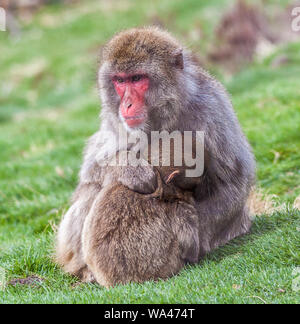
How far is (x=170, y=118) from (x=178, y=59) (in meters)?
0.50

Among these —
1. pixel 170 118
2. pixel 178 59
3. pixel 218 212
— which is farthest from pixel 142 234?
pixel 178 59

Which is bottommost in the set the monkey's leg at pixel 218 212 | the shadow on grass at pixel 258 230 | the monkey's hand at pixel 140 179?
the shadow on grass at pixel 258 230

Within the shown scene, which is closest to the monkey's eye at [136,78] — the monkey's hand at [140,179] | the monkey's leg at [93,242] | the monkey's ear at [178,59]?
the monkey's ear at [178,59]

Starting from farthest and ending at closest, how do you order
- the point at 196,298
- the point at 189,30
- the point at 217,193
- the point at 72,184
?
the point at 189,30
the point at 72,184
the point at 217,193
the point at 196,298

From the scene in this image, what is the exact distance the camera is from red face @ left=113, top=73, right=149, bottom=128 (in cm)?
479

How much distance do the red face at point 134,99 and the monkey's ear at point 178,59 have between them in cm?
30

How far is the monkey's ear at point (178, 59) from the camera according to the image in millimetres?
4926

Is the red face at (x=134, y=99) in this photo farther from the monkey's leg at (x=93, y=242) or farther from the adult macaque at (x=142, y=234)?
the monkey's leg at (x=93, y=242)

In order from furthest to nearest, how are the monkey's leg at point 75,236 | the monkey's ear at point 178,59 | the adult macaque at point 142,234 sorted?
1. the monkey's leg at point 75,236
2. the monkey's ear at point 178,59
3. the adult macaque at point 142,234

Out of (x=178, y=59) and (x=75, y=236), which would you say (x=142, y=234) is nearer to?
(x=75, y=236)
